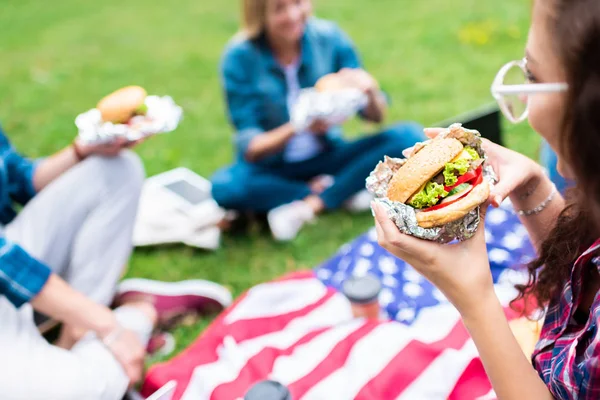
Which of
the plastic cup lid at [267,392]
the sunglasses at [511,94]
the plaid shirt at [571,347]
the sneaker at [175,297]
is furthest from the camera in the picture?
the sneaker at [175,297]

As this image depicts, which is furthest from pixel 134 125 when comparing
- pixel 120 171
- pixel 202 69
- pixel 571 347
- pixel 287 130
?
pixel 202 69

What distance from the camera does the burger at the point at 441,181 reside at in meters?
1.32

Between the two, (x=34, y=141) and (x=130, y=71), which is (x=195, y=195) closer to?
(x=34, y=141)

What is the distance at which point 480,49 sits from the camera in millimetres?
5152

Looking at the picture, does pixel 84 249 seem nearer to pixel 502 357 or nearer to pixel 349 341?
pixel 349 341

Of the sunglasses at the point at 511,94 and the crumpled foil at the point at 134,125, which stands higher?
the sunglasses at the point at 511,94

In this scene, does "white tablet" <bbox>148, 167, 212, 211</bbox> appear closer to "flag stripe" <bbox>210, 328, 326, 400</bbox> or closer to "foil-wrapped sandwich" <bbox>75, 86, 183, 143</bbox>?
"foil-wrapped sandwich" <bbox>75, 86, 183, 143</bbox>

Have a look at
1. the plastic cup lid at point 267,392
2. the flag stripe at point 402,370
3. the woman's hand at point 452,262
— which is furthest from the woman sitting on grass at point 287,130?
the woman's hand at point 452,262

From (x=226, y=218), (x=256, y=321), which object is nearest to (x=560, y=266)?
(x=256, y=321)

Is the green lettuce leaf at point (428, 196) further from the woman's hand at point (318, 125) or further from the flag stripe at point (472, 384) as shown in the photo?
the woman's hand at point (318, 125)

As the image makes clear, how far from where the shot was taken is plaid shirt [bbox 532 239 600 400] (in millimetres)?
1162

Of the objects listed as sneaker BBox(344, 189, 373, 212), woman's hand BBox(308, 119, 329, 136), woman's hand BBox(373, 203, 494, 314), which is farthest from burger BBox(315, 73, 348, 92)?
woman's hand BBox(373, 203, 494, 314)

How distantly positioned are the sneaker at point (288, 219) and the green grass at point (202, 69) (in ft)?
0.21

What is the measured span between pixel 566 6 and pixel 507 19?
16.1ft
